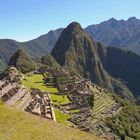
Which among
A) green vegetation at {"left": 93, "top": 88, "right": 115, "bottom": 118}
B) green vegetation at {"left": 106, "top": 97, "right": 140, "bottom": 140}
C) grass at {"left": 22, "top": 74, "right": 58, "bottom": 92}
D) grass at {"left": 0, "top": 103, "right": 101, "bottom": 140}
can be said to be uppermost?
grass at {"left": 0, "top": 103, "right": 101, "bottom": 140}

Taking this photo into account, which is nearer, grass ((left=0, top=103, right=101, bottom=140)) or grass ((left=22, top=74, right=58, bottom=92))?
grass ((left=0, top=103, right=101, bottom=140))

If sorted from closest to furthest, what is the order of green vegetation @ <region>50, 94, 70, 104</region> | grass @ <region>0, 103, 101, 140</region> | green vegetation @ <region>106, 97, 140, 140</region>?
grass @ <region>0, 103, 101, 140</region> < green vegetation @ <region>106, 97, 140, 140</region> < green vegetation @ <region>50, 94, 70, 104</region>

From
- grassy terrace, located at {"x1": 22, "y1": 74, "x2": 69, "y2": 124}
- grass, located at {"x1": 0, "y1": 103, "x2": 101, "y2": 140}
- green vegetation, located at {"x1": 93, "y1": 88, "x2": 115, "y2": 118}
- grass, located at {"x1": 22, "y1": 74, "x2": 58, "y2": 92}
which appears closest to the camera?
grass, located at {"x1": 0, "y1": 103, "x2": 101, "y2": 140}

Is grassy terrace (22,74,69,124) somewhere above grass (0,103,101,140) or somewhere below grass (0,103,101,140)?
below

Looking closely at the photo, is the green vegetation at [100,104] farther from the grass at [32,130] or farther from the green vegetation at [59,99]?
the grass at [32,130]

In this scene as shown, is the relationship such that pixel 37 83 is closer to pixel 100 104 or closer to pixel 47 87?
pixel 47 87

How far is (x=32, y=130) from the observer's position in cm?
3206

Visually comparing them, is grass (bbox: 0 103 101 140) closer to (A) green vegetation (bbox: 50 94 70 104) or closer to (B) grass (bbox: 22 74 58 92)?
(A) green vegetation (bbox: 50 94 70 104)

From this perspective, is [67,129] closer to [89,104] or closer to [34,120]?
[34,120]

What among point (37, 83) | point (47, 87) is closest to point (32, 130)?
point (47, 87)

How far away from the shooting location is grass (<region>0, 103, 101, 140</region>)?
1193 inches

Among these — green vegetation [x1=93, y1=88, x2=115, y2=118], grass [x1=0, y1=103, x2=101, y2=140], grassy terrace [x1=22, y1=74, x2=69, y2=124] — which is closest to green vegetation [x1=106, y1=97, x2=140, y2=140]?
green vegetation [x1=93, y1=88, x2=115, y2=118]

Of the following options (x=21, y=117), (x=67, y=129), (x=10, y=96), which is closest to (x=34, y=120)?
(x=21, y=117)

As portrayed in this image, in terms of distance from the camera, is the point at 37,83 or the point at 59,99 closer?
the point at 59,99
